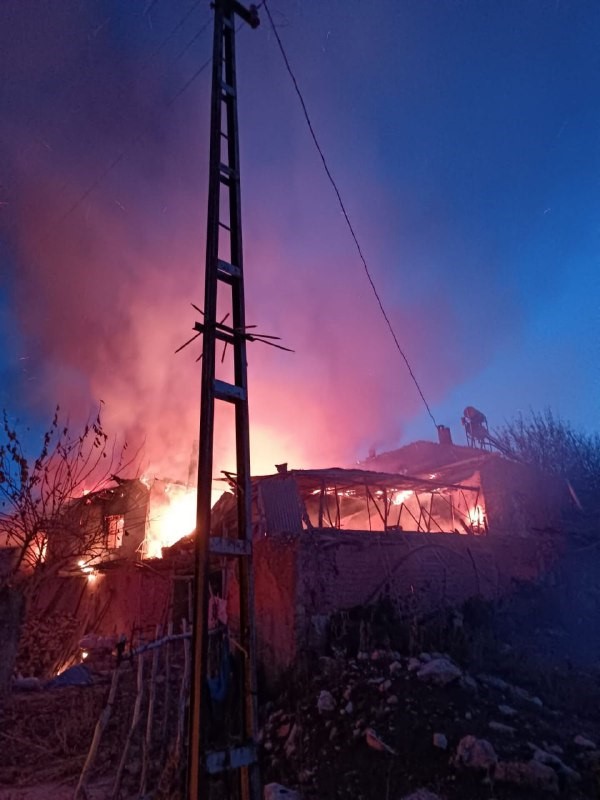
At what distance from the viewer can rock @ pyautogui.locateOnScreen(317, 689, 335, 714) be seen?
6914mm

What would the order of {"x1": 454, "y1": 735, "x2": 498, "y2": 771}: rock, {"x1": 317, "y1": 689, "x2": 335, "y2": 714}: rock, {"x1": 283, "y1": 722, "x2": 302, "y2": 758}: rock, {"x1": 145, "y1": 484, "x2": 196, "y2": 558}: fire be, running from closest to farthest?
{"x1": 454, "y1": 735, "x2": 498, "y2": 771}: rock, {"x1": 283, "y1": 722, "x2": 302, "y2": 758}: rock, {"x1": 317, "y1": 689, "x2": 335, "y2": 714}: rock, {"x1": 145, "y1": 484, "x2": 196, "y2": 558}: fire

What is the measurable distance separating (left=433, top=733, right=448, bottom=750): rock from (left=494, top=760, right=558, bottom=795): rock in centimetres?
72

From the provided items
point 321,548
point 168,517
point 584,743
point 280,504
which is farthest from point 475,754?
point 168,517

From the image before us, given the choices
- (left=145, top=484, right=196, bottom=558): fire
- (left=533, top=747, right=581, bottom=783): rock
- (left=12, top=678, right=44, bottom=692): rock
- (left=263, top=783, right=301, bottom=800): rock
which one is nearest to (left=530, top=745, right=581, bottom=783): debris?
(left=533, top=747, right=581, bottom=783): rock

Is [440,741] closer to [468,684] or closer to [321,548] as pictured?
[468,684]

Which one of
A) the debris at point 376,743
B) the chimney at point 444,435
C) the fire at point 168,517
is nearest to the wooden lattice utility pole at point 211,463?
the debris at point 376,743

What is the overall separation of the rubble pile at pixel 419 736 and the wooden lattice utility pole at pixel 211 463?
1.23 metres

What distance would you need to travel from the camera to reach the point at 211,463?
15.1 feet

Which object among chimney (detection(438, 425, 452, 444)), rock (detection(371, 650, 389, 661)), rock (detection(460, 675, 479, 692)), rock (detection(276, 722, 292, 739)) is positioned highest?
chimney (detection(438, 425, 452, 444))

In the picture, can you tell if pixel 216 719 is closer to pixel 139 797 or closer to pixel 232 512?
pixel 139 797

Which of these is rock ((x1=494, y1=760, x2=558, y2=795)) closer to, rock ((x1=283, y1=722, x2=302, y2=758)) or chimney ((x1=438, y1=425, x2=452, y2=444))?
rock ((x1=283, y1=722, x2=302, y2=758))

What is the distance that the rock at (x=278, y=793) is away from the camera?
5.40 m

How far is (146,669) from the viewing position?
9281 millimetres

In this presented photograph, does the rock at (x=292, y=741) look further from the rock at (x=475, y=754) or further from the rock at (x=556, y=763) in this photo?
the rock at (x=556, y=763)
